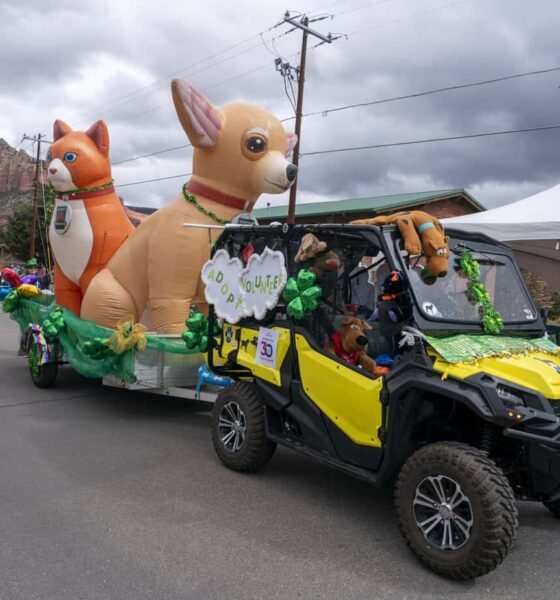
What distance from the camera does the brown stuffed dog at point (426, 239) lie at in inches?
154

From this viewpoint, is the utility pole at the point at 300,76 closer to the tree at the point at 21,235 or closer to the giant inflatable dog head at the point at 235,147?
the giant inflatable dog head at the point at 235,147

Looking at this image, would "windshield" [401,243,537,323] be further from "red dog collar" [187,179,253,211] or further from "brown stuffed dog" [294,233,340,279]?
"red dog collar" [187,179,253,211]

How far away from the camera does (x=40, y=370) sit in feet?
26.2

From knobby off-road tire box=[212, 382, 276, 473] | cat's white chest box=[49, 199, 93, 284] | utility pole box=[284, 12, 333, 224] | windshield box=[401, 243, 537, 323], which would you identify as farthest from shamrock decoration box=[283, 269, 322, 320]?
utility pole box=[284, 12, 333, 224]

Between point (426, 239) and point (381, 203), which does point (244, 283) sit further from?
point (381, 203)

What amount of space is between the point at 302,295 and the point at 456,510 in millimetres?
1764

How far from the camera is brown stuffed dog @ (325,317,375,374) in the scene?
4.24 meters

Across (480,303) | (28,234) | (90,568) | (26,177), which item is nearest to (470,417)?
(480,303)

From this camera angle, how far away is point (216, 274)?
532 centimetres

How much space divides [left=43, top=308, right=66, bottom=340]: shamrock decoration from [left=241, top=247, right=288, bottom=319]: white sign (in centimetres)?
374

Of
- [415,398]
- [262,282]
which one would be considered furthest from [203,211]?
[415,398]

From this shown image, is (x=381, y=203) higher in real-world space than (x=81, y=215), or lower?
higher

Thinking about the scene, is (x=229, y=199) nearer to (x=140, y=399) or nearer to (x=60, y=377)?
(x=140, y=399)

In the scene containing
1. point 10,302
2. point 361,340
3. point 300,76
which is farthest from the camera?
point 300,76
